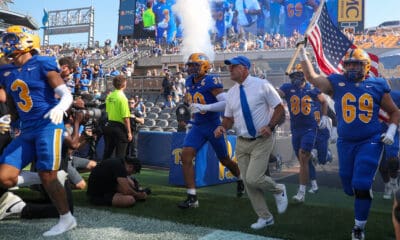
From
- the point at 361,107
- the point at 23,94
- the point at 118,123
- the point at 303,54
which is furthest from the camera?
the point at 118,123

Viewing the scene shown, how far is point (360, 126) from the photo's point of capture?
421cm

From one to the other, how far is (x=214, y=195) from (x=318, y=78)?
274 centimetres

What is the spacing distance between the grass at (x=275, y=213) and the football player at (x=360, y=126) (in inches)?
21.1

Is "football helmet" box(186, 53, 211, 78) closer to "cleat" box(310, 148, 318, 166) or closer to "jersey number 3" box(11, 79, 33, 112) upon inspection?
"jersey number 3" box(11, 79, 33, 112)

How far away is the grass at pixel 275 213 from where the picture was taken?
4449 mm

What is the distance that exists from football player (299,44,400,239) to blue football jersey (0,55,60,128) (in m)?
2.92

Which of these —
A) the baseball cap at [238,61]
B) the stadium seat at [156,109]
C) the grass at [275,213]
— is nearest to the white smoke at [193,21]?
the stadium seat at [156,109]

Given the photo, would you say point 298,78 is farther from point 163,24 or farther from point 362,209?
point 163,24

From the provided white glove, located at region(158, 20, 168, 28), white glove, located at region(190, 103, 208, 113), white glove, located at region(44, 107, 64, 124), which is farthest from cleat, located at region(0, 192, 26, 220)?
white glove, located at region(158, 20, 168, 28)

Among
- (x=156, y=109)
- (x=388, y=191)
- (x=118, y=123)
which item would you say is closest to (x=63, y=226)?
(x=118, y=123)

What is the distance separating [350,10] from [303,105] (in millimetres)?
25919

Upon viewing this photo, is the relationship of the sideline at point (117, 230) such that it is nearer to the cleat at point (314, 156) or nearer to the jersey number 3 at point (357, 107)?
the jersey number 3 at point (357, 107)

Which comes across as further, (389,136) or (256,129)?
(256,129)

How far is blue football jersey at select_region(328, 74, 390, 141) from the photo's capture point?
13.8 feet
